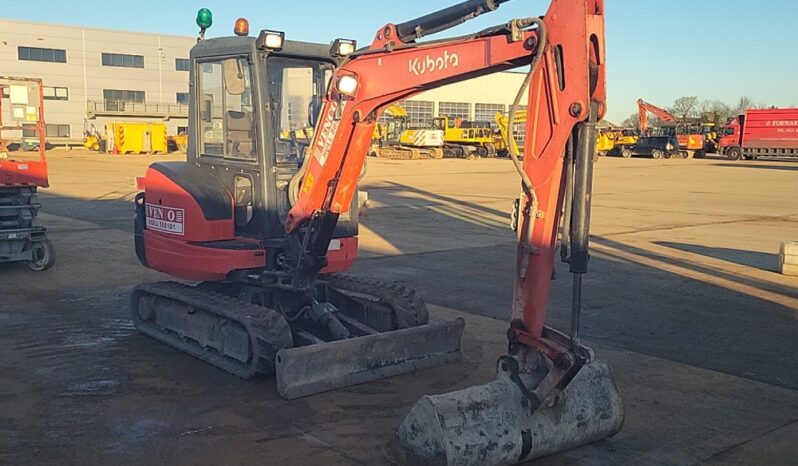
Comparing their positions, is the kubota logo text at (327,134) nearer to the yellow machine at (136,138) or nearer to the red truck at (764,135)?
the yellow machine at (136,138)

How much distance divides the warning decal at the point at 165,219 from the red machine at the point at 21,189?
4.48 meters

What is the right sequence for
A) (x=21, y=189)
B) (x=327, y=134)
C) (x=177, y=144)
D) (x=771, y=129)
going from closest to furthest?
1. (x=327, y=134)
2. (x=21, y=189)
3. (x=771, y=129)
4. (x=177, y=144)

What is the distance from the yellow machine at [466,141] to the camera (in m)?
51.7

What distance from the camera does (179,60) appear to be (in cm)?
7331

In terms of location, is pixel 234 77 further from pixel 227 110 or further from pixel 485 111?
pixel 485 111

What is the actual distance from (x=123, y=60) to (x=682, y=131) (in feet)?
153

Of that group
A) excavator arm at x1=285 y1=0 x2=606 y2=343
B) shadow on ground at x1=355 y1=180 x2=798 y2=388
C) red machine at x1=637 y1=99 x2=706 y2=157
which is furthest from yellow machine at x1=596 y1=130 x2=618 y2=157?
excavator arm at x1=285 y1=0 x2=606 y2=343

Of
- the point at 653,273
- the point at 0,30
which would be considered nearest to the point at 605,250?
the point at 653,273

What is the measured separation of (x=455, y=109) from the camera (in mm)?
84125

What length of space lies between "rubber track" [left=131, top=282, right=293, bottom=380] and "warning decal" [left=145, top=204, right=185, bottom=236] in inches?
23.8

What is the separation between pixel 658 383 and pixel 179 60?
71.8 metres

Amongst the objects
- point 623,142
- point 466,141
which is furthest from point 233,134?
point 623,142

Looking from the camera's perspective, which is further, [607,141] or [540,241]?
[607,141]

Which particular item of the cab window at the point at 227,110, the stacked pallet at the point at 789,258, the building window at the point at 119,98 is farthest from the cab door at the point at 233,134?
the building window at the point at 119,98
